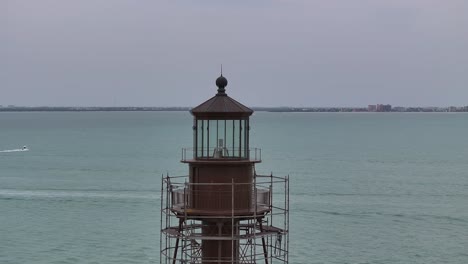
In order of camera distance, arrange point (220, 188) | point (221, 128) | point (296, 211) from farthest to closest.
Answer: point (296, 211) < point (221, 128) < point (220, 188)

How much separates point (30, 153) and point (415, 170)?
6545 centimetres

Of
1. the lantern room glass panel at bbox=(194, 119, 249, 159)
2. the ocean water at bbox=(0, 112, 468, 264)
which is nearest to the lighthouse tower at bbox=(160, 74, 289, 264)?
the lantern room glass panel at bbox=(194, 119, 249, 159)

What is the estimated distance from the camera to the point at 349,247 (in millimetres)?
44594

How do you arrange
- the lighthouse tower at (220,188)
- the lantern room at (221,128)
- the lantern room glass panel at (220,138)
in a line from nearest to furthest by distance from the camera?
1. the lighthouse tower at (220,188)
2. the lantern room at (221,128)
3. the lantern room glass panel at (220,138)

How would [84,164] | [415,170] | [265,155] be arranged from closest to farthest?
[415,170] < [84,164] < [265,155]

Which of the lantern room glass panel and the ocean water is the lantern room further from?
the ocean water

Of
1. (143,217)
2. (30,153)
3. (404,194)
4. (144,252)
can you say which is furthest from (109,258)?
(30,153)

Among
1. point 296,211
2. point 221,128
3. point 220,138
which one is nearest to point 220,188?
point 220,138

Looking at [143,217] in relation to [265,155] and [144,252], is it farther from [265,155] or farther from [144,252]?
[265,155]

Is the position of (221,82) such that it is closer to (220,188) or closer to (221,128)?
(221,128)

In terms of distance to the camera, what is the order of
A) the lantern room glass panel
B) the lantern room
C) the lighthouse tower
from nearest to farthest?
1. the lighthouse tower
2. the lantern room
3. the lantern room glass panel

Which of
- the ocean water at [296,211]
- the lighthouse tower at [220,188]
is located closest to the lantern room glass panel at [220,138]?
the lighthouse tower at [220,188]

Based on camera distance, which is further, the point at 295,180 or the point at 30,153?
the point at 30,153

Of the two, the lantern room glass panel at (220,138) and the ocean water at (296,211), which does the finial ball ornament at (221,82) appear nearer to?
the lantern room glass panel at (220,138)
